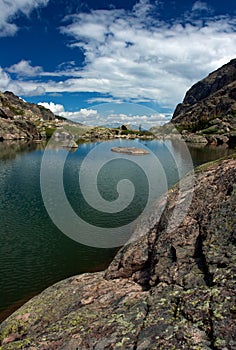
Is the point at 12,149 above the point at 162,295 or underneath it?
above

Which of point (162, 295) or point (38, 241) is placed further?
point (38, 241)

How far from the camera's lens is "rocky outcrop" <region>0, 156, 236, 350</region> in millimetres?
10516

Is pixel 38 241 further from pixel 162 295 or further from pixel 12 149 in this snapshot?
pixel 12 149

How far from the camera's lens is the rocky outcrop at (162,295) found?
10516 mm

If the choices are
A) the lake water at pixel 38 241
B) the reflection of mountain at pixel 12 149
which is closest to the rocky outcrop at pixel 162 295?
the lake water at pixel 38 241

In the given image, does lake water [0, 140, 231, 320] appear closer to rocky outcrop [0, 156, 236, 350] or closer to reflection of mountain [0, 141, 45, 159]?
rocky outcrop [0, 156, 236, 350]

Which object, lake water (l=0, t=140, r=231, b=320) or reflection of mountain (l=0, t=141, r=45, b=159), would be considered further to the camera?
reflection of mountain (l=0, t=141, r=45, b=159)

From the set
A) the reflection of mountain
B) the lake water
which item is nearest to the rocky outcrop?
the lake water

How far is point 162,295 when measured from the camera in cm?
1303

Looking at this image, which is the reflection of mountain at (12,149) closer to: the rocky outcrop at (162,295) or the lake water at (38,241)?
the lake water at (38,241)

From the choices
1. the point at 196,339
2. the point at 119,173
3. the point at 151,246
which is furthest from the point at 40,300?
the point at 119,173

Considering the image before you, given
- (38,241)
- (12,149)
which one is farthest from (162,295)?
(12,149)

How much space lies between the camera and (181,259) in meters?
14.7

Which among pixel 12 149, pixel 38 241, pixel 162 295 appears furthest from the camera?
pixel 12 149
